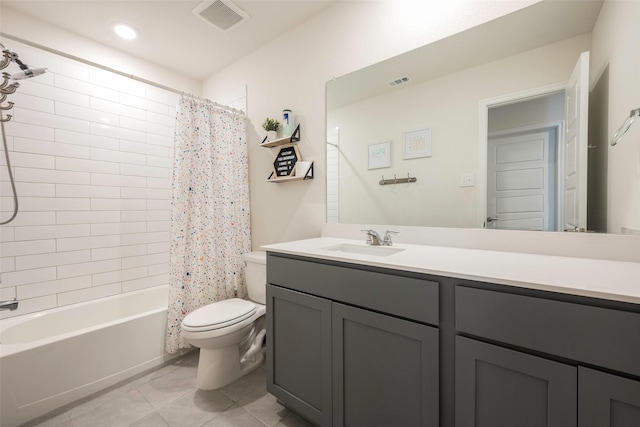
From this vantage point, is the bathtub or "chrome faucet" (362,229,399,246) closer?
the bathtub

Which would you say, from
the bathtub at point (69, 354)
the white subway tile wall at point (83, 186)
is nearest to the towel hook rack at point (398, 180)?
the bathtub at point (69, 354)

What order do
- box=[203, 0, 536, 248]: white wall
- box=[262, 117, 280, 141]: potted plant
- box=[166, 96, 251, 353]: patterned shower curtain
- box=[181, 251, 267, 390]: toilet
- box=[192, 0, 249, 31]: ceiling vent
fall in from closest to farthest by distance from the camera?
1. box=[203, 0, 536, 248]: white wall
2. box=[181, 251, 267, 390]: toilet
3. box=[192, 0, 249, 31]: ceiling vent
4. box=[166, 96, 251, 353]: patterned shower curtain
5. box=[262, 117, 280, 141]: potted plant

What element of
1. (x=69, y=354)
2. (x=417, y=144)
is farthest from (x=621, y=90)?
(x=69, y=354)

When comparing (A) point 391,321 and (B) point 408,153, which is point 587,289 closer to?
(A) point 391,321

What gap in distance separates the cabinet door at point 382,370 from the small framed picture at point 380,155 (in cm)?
95

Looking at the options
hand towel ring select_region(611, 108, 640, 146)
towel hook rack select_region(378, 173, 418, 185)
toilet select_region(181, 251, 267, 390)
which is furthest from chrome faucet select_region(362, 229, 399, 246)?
hand towel ring select_region(611, 108, 640, 146)

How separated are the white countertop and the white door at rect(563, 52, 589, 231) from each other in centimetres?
19

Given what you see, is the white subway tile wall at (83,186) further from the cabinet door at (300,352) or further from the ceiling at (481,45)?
the ceiling at (481,45)

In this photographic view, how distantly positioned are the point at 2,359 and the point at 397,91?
8.37 feet

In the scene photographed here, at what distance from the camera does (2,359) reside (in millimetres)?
1309

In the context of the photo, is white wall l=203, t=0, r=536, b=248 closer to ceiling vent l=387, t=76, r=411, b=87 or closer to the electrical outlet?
ceiling vent l=387, t=76, r=411, b=87

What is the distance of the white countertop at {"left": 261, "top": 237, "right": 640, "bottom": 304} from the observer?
27.5 inches

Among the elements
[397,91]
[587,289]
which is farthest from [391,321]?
[397,91]

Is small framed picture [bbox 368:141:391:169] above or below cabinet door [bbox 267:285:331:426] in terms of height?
above
